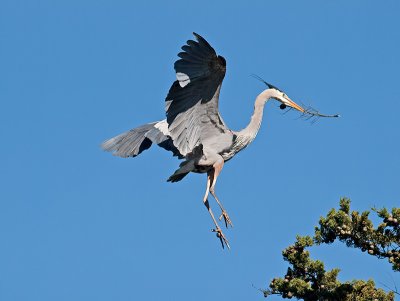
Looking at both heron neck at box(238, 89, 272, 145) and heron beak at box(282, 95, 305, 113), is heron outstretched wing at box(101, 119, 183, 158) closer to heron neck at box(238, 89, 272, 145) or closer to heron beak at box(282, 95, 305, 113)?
heron neck at box(238, 89, 272, 145)

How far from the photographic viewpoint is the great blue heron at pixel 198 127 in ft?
36.3

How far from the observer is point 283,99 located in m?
13.8

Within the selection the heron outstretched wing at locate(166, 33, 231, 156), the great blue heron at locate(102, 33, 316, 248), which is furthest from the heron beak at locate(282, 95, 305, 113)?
the heron outstretched wing at locate(166, 33, 231, 156)

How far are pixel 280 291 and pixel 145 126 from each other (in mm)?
4665

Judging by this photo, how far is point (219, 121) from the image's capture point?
12195mm

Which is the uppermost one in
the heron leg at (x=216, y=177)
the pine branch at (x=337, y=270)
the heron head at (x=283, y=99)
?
the heron head at (x=283, y=99)

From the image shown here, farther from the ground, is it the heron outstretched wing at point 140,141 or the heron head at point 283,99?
the heron head at point 283,99

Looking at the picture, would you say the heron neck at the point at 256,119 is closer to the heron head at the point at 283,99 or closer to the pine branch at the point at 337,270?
the heron head at the point at 283,99

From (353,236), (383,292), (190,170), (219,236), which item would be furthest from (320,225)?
(190,170)

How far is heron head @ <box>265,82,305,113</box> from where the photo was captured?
1363 cm

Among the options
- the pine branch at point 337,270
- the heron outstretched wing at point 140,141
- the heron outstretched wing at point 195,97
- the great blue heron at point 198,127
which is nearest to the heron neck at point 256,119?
the great blue heron at point 198,127

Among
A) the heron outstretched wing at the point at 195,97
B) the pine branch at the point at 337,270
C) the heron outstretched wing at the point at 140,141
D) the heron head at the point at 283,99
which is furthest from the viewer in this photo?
the heron head at the point at 283,99

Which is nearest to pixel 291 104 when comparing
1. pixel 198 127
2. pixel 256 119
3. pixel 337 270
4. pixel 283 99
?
pixel 283 99

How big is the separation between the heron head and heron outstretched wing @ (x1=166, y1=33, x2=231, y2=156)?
A: 1.47 metres
